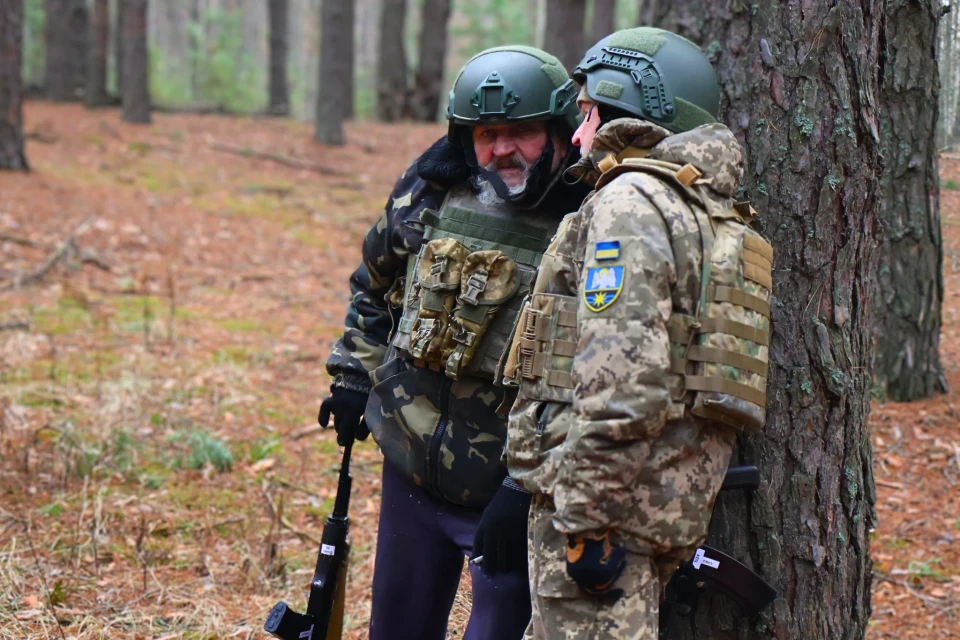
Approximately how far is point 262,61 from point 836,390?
6656 centimetres

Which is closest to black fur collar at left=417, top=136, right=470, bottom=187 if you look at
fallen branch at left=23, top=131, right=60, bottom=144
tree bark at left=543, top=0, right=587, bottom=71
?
tree bark at left=543, top=0, right=587, bottom=71

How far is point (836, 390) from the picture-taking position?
2.85 meters

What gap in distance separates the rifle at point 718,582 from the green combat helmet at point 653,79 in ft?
3.44

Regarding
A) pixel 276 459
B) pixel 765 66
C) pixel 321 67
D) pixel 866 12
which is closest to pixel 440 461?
pixel 765 66

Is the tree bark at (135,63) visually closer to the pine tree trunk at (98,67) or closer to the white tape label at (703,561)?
the pine tree trunk at (98,67)

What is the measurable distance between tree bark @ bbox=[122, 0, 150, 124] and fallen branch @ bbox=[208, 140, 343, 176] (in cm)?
155

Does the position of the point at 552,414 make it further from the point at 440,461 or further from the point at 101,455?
the point at 101,455

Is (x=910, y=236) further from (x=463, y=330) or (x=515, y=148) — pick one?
(x=463, y=330)

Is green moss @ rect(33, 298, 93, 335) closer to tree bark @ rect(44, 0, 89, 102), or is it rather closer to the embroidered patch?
the embroidered patch

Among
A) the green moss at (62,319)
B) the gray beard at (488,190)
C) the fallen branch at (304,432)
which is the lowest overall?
the fallen branch at (304,432)

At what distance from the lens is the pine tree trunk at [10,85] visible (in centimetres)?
1152

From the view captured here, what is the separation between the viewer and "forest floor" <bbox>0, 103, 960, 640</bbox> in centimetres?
423

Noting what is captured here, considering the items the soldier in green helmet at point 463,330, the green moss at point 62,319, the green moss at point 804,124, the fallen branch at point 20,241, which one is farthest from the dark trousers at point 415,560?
the fallen branch at point 20,241

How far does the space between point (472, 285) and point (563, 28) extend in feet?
42.6
